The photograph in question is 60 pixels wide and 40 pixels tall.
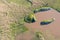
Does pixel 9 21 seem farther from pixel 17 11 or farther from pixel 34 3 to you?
pixel 34 3

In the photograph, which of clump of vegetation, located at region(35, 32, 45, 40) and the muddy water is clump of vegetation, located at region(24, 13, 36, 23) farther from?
clump of vegetation, located at region(35, 32, 45, 40)

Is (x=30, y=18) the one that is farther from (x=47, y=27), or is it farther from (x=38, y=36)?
(x=38, y=36)

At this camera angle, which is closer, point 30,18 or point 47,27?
point 47,27

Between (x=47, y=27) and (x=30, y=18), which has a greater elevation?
(x=30, y=18)

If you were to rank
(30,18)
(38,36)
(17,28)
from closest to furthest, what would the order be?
(38,36) < (17,28) < (30,18)

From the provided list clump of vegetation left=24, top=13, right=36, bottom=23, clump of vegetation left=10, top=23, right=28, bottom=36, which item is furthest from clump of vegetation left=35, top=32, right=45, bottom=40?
clump of vegetation left=24, top=13, right=36, bottom=23

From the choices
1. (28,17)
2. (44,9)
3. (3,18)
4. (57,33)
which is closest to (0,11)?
(3,18)

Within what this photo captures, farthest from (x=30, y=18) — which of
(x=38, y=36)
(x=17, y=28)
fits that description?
(x=38, y=36)

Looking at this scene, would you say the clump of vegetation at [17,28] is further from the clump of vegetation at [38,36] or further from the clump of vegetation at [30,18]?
the clump of vegetation at [38,36]

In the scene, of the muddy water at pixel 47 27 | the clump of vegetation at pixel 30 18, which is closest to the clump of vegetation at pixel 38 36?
the muddy water at pixel 47 27

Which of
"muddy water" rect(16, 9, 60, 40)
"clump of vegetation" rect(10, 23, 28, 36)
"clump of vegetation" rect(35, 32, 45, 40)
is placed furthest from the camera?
"clump of vegetation" rect(10, 23, 28, 36)
